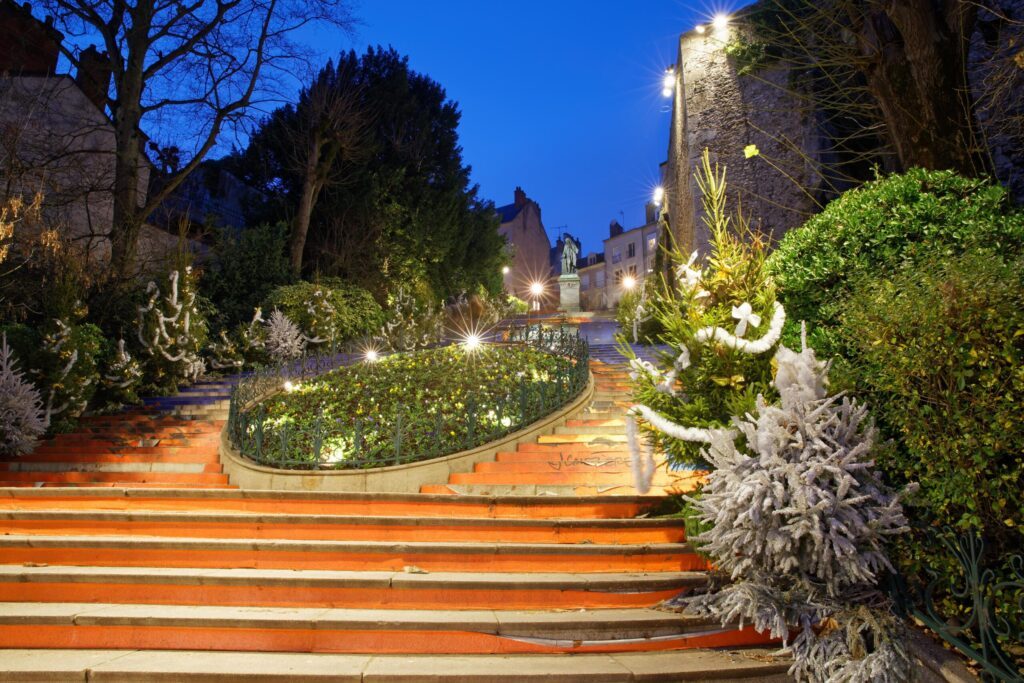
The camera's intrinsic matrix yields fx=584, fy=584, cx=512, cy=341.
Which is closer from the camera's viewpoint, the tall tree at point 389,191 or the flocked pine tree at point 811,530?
the flocked pine tree at point 811,530

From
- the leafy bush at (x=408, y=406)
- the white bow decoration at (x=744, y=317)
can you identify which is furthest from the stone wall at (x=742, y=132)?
the white bow decoration at (x=744, y=317)

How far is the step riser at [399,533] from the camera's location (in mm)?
6070

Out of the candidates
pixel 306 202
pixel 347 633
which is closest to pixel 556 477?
pixel 347 633

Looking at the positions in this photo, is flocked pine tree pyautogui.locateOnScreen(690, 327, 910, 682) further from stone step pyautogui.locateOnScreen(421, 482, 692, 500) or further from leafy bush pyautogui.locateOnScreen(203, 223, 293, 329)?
leafy bush pyautogui.locateOnScreen(203, 223, 293, 329)

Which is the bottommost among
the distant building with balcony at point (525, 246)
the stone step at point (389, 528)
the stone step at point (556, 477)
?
the stone step at point (389, 528)

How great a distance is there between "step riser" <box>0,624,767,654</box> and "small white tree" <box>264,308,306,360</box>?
38.1 feet

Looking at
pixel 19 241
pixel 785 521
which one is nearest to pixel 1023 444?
pixel 785 521

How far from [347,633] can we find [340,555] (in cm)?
118

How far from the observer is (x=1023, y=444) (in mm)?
3225

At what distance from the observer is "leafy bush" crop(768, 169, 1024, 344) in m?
4.89

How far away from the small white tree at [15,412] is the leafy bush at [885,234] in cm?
1069

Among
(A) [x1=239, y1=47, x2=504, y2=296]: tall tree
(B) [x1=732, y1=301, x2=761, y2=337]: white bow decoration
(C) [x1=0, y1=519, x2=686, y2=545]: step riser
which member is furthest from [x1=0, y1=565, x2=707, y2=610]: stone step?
(A) [x1=239, y1=47, x2=504, y2=296]: tall tree

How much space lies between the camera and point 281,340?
15.8 meters

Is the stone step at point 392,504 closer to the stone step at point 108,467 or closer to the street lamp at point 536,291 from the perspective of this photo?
the stone step at point 108,467
